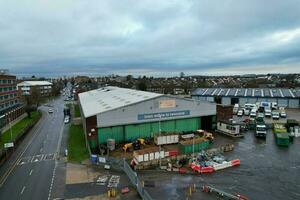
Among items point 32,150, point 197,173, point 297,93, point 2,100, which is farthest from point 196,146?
point 297,93

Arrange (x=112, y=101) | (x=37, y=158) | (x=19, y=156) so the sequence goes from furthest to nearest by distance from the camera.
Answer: (x=112, y=101), (x=19, y=156), (x=37, y=158)

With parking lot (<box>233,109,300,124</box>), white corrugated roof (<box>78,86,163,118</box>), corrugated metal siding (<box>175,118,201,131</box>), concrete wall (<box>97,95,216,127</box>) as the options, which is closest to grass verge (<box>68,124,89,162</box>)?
concrete wall (<box>97,95,216,127</box>)

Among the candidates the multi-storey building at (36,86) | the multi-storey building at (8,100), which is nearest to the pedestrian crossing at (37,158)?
the multi-storey building at (8,100)

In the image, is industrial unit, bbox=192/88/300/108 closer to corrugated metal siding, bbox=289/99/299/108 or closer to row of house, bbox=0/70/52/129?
corrugated metal siding, bbox=289/99/299/108

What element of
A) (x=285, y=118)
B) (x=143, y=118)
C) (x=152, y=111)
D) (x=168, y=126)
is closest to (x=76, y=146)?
(x=143, y=118)

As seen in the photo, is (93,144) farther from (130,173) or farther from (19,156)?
(130,173)

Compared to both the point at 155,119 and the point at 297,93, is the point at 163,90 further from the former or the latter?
the point at 155,119
